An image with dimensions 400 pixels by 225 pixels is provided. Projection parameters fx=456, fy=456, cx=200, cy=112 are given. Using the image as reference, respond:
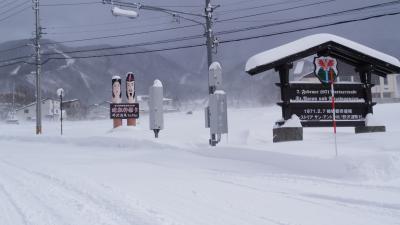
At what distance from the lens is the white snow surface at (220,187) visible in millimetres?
6816

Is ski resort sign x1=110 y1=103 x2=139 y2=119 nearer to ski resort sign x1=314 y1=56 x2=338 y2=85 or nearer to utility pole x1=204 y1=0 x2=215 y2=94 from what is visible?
utility pole x1=204 y1=0 x2=215 y2=94

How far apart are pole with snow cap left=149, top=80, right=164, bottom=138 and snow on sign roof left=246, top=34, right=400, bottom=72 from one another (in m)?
6.78

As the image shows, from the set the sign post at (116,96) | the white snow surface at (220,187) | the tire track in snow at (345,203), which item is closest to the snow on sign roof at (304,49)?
the white snow surface at (220,187)

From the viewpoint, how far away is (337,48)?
56.3 feet

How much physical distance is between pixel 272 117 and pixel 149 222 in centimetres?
3876

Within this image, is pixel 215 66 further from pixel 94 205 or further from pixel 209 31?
pixel 94 205

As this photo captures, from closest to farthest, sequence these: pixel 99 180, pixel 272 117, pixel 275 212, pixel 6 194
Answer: pixel 275 212
pixel 6 194
pixel 99 180
pixel 272 117

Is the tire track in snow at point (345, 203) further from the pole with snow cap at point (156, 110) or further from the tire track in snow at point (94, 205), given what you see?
the pole with snow cap at point (156, 110)

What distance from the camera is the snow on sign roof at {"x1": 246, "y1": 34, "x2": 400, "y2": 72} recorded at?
16.3 meters

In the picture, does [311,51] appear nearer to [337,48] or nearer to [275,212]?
[337,48]

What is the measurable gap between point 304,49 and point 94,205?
11.2m

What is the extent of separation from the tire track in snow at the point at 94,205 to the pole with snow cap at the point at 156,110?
36.8 feet

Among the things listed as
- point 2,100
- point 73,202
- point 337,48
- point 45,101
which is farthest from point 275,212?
point 2,100

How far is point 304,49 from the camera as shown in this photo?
16.5 m
